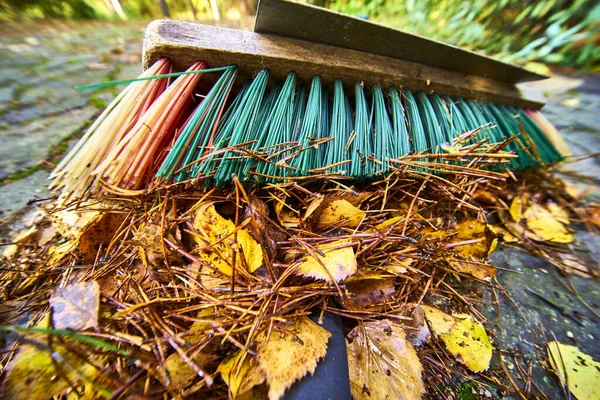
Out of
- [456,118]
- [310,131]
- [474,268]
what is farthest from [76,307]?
[456,118]

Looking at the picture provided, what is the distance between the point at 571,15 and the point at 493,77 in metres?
1.45

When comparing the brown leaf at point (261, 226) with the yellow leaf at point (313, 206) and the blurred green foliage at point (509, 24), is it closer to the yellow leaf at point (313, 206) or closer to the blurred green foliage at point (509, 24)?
the yellow leaf at point (313, 206)

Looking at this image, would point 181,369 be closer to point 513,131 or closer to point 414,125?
point 414,125

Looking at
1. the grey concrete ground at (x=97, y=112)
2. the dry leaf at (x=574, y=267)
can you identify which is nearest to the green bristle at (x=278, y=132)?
the grey concrete ground at (x=97, y=112)

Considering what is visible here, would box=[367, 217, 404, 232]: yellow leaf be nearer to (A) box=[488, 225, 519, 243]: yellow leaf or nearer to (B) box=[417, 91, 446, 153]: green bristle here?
(B) box=[417, 91, 446, 153]: green bristle

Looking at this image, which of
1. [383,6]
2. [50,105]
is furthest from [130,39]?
[383,6]

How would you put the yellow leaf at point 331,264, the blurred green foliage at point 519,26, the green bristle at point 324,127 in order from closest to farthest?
the yellow leaf at point 331,264
the green bristle at point 324,127
the blurred green foliage at point 519,26

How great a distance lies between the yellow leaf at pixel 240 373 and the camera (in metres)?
0.41

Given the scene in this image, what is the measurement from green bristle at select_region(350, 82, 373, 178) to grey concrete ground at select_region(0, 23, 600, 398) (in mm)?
512

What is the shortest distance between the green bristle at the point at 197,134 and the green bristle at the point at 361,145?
0.41 m

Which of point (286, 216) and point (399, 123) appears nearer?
point (286, 216)

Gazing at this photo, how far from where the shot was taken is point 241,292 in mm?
524

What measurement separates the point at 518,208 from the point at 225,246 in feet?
3.50

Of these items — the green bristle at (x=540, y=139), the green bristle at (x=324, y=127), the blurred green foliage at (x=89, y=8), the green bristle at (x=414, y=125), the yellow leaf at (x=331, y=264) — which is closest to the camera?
the yellow leaf at (x=331, y=264)
